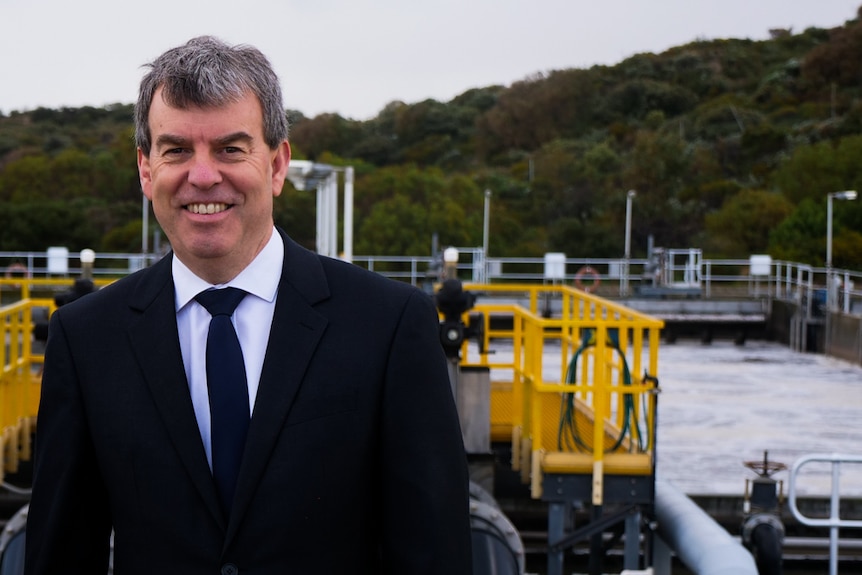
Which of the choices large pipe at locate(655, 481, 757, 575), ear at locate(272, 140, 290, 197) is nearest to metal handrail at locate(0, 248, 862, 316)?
large pipe at locate(655, 481, 757, 575)

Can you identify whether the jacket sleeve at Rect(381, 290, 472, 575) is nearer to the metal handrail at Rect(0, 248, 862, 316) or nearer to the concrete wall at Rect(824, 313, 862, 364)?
the metal handrail at Rect(0, 248, 862, 316)

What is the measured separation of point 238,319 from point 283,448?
25 cm

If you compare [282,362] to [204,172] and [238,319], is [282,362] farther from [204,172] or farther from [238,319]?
[204,172]

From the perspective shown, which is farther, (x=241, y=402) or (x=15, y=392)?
(x=15, y=392)

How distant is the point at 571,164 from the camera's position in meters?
53.0

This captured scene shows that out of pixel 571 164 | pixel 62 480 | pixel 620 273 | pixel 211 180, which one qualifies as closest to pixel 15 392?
pixel 62 480

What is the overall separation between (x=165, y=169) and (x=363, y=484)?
0.63 metres

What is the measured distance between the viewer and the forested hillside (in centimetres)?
4244

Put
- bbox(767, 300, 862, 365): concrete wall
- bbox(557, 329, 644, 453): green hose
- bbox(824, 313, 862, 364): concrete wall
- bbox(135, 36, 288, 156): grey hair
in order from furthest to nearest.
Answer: bbox(767, 300, 862, 365): concrete wall, bbox(824, 313, 862, 364): concrete wall, bbox(557, 329, 644, 453): green hose, bbox(135, 36, 288, 156): grey hair

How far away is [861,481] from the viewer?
12008 millimetres

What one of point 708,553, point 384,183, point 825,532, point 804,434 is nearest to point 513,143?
point 384,183

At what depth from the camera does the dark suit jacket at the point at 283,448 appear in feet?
6.98

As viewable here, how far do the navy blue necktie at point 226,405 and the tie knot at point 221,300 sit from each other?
0.02 meters

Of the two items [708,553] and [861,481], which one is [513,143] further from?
[708,553]
